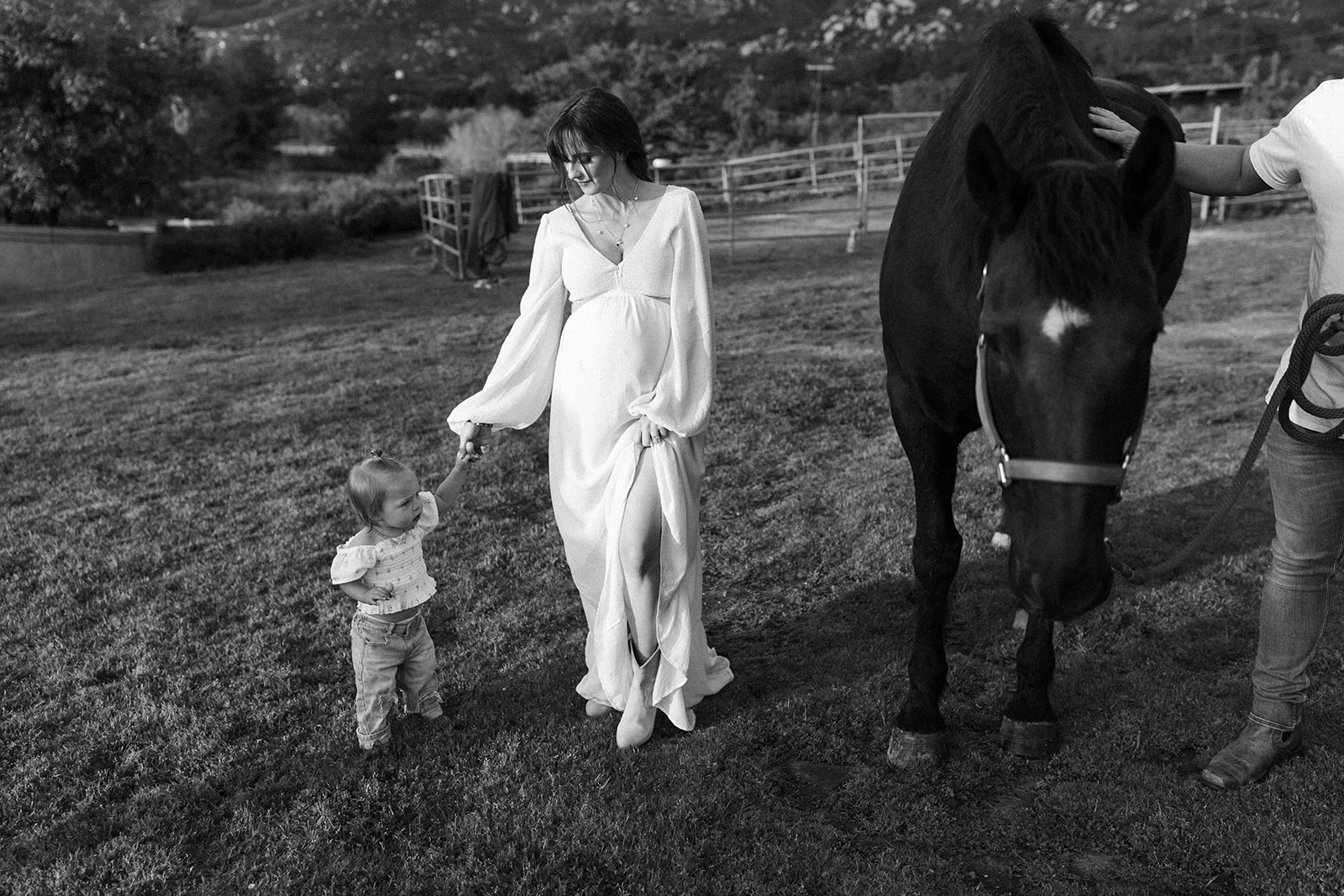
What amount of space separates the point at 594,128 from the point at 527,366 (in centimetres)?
77

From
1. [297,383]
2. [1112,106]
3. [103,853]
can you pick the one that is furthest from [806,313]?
[103,853]

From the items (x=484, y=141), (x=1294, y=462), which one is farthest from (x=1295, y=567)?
(x=484, y=141)

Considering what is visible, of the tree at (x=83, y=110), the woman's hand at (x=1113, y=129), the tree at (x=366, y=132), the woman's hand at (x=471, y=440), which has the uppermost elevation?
the tree at (x=366, y=132)

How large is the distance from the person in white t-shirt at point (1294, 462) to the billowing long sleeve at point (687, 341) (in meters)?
1.19

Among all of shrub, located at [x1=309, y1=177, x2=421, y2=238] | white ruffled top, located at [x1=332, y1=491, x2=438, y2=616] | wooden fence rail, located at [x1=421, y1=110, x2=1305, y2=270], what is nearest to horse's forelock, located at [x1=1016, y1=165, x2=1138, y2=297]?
white ruffled top, located at [x1=332, y1=491, x2=438, y2=616]

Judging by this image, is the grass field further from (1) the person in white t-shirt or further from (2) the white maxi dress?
(2) the white maxi dress

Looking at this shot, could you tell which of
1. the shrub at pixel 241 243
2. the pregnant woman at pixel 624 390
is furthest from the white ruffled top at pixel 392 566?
the shrub at pixel 241 243

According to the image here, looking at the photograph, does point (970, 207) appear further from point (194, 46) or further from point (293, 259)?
point (194, 46)

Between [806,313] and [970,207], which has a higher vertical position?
[970,207]

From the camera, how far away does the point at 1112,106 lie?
11.6 ft

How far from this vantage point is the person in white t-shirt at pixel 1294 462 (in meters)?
2.24

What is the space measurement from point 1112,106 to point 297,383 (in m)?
6.61

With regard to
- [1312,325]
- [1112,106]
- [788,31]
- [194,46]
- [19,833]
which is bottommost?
[19,833]

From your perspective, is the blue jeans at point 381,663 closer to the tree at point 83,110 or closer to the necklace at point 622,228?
the necklace at point 622,228
